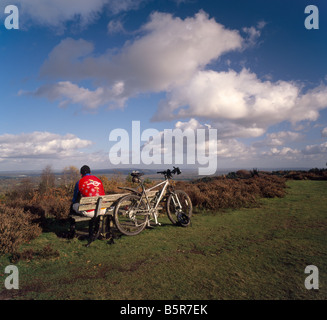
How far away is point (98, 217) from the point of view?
596 cm

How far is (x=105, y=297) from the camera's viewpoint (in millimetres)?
3285

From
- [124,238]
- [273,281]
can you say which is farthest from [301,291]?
[124,238]

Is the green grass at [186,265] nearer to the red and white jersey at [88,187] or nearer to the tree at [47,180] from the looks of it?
the red and white jersey at [88,187]

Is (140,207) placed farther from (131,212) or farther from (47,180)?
(47,180)

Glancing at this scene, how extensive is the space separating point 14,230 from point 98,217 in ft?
6.33

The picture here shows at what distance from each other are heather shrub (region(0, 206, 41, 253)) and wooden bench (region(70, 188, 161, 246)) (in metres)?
1.03

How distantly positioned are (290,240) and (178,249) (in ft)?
9.16

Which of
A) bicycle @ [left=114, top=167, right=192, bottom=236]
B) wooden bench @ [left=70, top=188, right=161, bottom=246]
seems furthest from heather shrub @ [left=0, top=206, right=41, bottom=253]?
bicycle @ [left=114, top=167, right=192, bottom=236]

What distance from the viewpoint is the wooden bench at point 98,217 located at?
18.4 ft

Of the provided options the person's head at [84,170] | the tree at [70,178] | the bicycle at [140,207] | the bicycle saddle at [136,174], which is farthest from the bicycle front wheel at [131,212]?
the tree at [70,178]

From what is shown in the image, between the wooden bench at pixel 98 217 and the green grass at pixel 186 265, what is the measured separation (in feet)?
0.93
